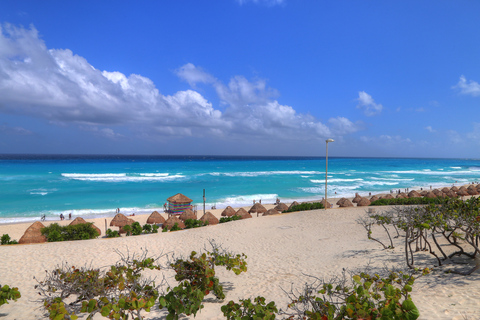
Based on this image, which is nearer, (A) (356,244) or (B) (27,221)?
(A) (356,244)

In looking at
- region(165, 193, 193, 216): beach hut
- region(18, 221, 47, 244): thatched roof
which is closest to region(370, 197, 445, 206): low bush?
region(165, 193, 193, 216): beach hut

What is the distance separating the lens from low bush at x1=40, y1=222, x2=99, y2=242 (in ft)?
46.5

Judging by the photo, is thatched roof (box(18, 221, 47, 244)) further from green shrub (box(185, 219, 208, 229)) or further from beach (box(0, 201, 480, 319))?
green shrub (box(185, 219, 208, 229))

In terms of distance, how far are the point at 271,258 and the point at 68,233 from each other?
11.6 m

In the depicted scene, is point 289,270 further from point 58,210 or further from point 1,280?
point 58,210

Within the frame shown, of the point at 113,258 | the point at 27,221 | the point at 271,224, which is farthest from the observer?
the point at 27,221

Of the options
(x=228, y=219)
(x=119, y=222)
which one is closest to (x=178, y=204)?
(x=119, y=222)

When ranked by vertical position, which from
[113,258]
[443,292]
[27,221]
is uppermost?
[443,292]

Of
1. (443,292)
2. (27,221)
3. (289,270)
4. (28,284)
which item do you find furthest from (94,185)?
(443,292)

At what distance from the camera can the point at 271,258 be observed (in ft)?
38.1

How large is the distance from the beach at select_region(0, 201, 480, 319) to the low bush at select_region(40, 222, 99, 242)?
3.10 ft

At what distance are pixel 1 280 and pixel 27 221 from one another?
17888 millimetres

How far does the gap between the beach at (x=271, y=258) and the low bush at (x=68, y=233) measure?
3.10 ft

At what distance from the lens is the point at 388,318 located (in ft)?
9.43
